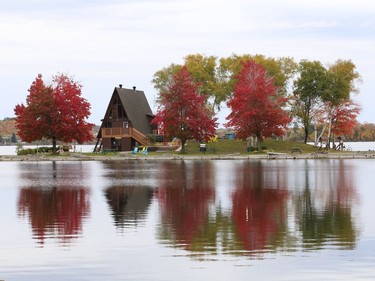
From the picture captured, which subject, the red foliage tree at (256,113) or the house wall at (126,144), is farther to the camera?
the house wall at (126,144)

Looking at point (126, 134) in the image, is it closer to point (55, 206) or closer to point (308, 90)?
point (308, 90)

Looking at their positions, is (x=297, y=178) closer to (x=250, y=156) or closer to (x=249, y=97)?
(x=250, y=156)

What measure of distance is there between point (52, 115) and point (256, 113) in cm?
2673

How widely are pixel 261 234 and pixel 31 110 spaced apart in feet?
249

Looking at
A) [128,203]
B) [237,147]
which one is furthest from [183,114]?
[128,203]

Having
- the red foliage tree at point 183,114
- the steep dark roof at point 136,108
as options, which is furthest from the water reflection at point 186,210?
the steep dark roof at point 136,108

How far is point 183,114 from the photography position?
96188 mm

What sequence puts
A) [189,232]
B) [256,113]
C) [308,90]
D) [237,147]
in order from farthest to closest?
1. [308,90]
2. [237,147]
3. [256,113]
4. [189,232]

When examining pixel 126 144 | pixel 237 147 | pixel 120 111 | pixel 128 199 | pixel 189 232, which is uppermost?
pixel 120 111

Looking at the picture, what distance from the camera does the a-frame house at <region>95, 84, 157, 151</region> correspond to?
107 m

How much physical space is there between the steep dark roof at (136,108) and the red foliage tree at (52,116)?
11.1 meters

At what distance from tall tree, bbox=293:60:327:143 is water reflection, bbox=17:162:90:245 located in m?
63.7

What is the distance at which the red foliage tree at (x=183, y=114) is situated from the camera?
94.2 meters

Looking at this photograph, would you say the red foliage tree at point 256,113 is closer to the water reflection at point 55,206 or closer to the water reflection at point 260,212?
the water reflection at point 260,212
